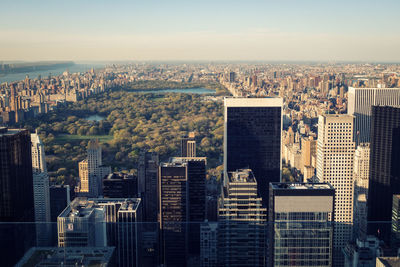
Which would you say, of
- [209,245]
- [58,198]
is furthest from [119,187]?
[209,245]

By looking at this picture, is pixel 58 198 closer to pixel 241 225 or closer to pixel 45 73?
pixel 45 73

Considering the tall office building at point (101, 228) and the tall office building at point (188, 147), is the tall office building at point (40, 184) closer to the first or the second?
the tall office building at point (101, 228)

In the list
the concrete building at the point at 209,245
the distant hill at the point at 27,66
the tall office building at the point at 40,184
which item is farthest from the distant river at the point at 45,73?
the concrete building at the point at 209,245

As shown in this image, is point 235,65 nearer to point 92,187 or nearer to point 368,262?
point 92,187

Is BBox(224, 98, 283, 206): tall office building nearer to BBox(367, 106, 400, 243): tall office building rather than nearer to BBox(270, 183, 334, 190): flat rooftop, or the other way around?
BBox(367, 106, 400, 243): tall office building

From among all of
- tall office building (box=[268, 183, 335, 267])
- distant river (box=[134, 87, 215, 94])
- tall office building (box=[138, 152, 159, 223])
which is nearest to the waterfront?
distant river (box=[134, 87, 215, 94])

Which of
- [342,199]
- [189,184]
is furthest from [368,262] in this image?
[189,184]
